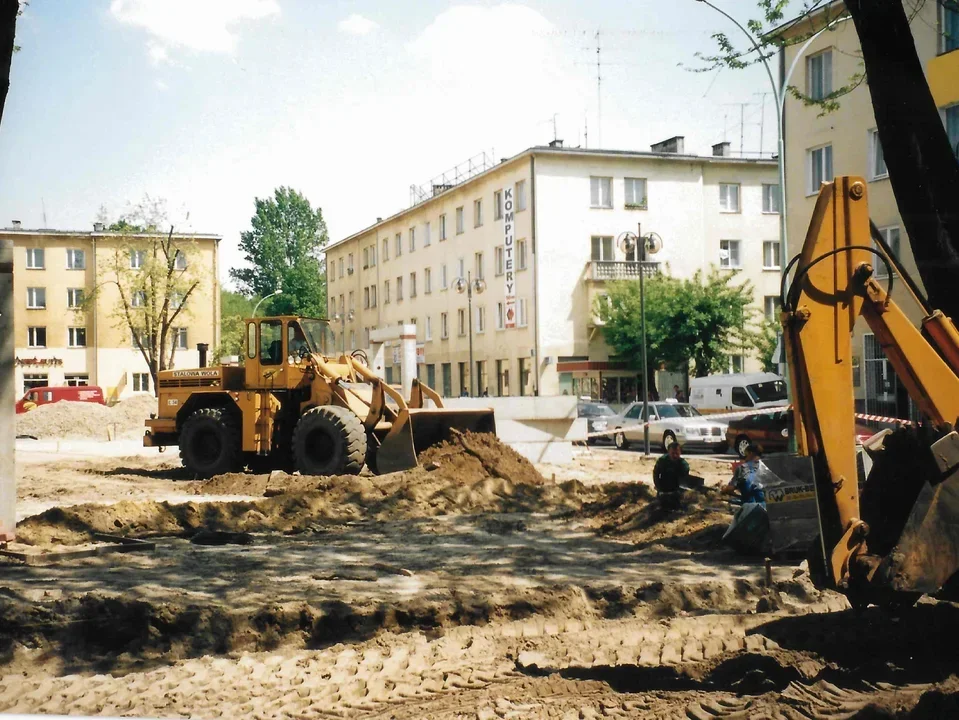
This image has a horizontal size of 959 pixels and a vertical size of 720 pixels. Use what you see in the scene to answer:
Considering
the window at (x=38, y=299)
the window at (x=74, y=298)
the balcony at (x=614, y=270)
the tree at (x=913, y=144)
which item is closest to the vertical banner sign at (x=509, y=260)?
the balcony at (x=614, y=270)

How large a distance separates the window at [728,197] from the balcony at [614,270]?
4356 mm

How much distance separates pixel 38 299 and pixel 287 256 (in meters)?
27.6

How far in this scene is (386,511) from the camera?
44.6 ft

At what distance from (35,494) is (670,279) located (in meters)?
29.7

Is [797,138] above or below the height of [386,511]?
above

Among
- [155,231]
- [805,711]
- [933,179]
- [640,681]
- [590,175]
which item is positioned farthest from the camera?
[590,175]

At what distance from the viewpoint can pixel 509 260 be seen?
144 ft

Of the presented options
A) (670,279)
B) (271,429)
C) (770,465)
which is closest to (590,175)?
(670,279)

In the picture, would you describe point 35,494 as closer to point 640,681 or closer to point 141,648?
point 141,648

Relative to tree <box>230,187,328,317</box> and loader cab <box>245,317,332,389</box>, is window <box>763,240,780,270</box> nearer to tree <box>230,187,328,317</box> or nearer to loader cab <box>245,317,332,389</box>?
tree <box>230,187,328,317</box>

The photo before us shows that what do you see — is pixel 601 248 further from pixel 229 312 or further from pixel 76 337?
pixel 76 337

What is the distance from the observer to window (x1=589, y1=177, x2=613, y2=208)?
44.1m

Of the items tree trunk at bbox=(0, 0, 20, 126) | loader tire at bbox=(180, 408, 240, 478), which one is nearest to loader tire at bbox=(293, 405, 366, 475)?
loader tire at bbox=(180, 408, 240, 478)

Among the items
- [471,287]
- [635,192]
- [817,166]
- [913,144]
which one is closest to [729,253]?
[635,192]
